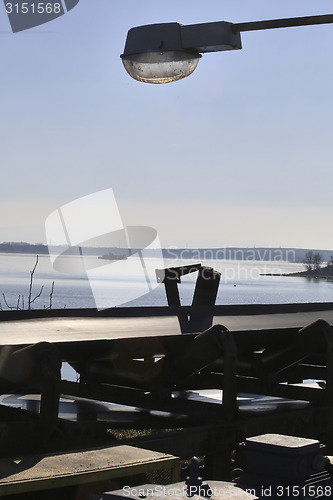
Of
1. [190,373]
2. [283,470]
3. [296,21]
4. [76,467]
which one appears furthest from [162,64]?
[283,470]

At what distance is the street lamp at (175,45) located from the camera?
661cm

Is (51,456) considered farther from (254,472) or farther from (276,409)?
(276,409)

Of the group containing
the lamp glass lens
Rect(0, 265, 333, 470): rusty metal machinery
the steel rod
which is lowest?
Rect(0, 265, 333, 470): rusty metal machinery

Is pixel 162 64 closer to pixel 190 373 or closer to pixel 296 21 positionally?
pixel 296 21

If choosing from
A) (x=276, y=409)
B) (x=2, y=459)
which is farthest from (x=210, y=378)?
(x=2, y=459)

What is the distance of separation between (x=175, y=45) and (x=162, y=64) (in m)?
0.23

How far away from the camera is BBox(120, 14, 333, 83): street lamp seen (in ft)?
21.7

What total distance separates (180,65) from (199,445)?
10.5 feet

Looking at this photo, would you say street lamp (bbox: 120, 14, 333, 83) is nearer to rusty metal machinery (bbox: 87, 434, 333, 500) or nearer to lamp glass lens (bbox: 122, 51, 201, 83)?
lamp glass lens (bbox: 122, 51, 201, 83)

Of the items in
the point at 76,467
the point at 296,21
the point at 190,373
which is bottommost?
the point at 190,373

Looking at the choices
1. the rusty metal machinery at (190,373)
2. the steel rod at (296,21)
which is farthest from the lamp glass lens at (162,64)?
the rusty metal machinery at (190,373)

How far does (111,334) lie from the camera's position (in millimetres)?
7059

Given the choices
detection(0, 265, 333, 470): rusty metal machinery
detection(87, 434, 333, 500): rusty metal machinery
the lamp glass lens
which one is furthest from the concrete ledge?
the lamp glass lens

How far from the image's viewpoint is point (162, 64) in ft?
22.5
